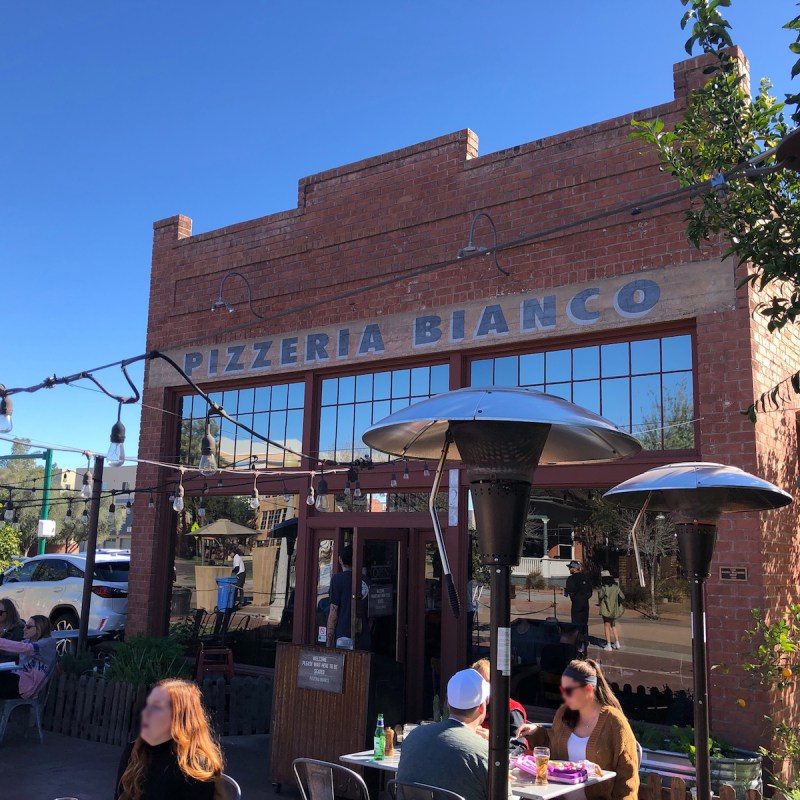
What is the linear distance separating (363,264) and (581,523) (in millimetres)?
4143

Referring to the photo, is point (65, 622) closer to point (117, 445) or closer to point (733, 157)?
point (117, 445)

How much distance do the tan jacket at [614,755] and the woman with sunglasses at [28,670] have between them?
6.54 m

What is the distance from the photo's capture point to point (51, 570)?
14805 millimetres

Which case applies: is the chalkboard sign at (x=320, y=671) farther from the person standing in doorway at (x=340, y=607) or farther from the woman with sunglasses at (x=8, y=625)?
the woman with sunglasses at (x=8, y=625)

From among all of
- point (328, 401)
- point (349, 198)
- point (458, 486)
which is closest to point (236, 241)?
point (349, 198)

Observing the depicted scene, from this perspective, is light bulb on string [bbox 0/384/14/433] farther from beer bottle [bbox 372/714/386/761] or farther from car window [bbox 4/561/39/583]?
car window [bbox 4/561/39/583]

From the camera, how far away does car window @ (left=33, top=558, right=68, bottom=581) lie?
47.9ft

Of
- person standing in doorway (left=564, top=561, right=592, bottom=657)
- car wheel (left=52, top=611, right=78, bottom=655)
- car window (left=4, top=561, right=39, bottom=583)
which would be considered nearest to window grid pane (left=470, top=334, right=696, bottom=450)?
person standing in doorway (left=564, top=561, right=592, bottom=657)

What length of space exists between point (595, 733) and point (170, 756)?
2770mm

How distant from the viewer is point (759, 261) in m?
5.37

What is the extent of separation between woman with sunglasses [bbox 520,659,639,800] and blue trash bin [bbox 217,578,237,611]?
6.12m

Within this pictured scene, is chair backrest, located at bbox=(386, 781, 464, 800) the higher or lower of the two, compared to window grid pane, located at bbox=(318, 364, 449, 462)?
lower

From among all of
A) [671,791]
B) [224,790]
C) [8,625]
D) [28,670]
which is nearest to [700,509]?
[671,791]

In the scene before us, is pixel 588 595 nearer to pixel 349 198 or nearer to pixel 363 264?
pixel 363 264
